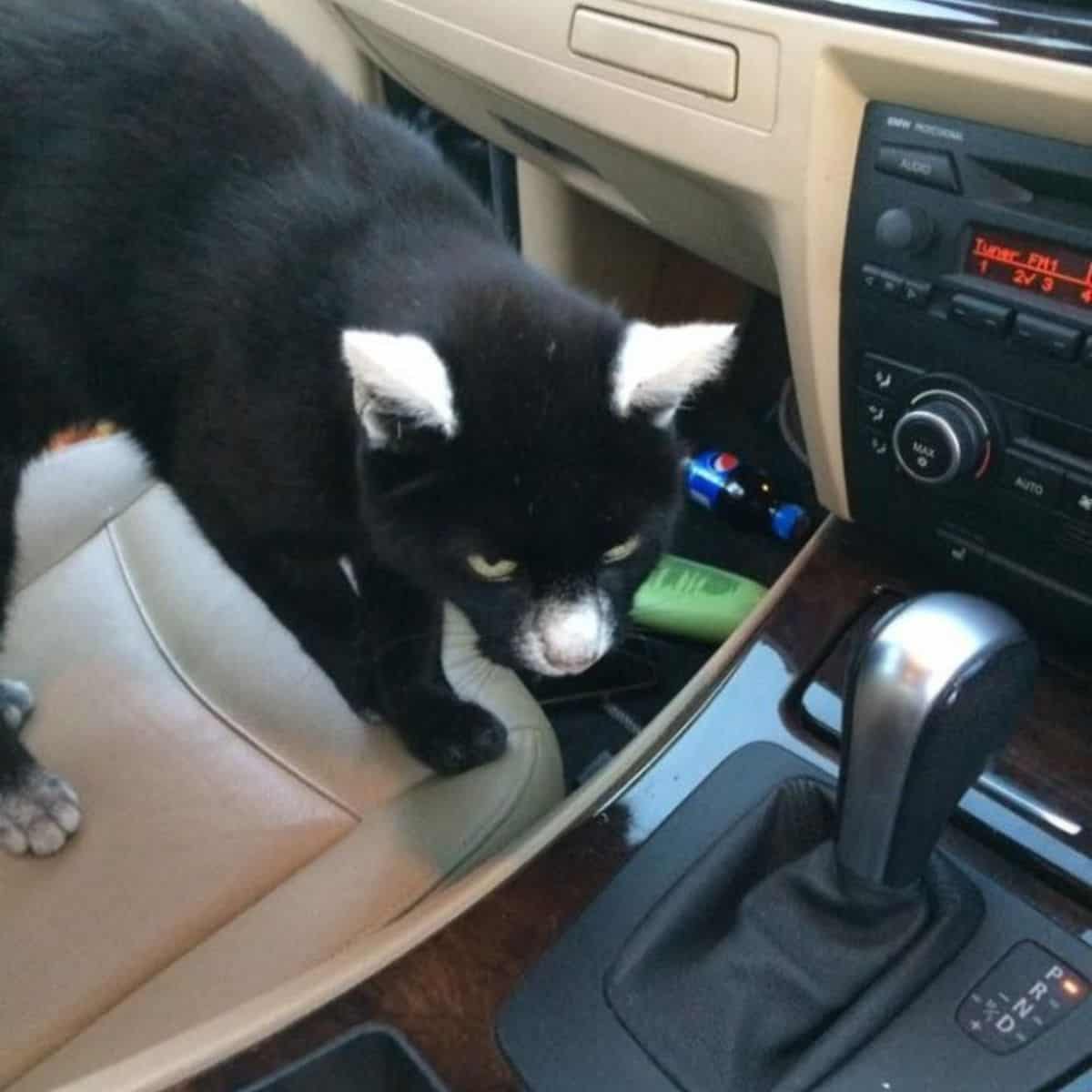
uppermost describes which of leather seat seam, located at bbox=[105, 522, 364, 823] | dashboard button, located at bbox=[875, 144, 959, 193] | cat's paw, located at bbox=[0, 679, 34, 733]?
dashboard button, located at bbox=[875, 144, 959, 193]

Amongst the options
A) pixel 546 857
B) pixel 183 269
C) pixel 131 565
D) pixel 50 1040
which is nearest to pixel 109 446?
pixel 131 565

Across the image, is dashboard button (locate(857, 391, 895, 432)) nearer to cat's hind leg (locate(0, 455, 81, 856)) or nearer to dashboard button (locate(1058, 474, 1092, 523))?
dashboard button (locate(1058, 474, 1092, 523))

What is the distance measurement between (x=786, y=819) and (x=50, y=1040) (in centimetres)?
40

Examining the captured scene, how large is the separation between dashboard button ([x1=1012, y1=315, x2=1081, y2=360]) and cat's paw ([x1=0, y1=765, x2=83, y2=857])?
588mm

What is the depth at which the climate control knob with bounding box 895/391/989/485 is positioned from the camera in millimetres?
596

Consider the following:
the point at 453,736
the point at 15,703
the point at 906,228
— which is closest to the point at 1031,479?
the point at 906,228

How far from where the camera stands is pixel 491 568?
71 centimetres

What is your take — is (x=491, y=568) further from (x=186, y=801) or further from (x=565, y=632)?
(x=186, y=801)

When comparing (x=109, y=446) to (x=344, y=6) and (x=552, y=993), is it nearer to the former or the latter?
(x=344, y=6)

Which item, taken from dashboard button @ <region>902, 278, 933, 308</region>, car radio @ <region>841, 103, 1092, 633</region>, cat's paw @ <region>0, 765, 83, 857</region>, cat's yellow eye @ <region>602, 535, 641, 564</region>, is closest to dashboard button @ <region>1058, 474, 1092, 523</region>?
car radio @ <region>841, 103, 1092, 633</region>

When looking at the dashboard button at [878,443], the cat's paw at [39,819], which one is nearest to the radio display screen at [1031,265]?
the dashboard button at [878,443]

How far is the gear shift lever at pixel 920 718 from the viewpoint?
0.45 metres

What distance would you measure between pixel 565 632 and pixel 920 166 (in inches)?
11.9

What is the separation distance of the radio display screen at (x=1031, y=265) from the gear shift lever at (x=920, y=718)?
15 cm
